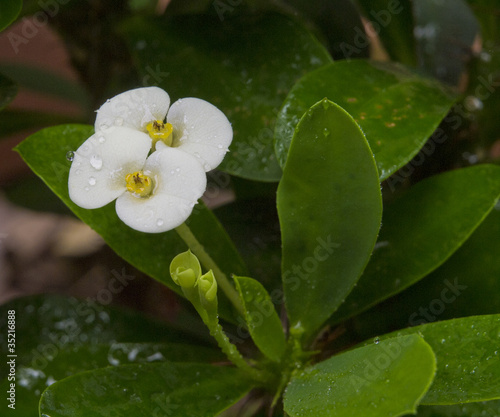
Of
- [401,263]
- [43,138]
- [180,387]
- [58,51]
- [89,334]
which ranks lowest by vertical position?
[58,51]

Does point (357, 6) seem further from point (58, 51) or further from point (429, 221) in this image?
point (58, 51)

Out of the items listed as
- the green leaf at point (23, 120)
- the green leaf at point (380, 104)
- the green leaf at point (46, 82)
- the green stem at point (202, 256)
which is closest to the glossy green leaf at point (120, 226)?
the green stem at point (202, 256)

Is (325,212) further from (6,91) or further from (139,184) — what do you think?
(6,91)

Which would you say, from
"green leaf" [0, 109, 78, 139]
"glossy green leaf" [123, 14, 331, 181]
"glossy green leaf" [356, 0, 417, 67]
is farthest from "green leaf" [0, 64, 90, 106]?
"glossy green leaf" [356, 0, 417, 67]

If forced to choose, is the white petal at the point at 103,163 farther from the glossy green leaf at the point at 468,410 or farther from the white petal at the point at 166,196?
the glossy green leaf at the point at 468,410

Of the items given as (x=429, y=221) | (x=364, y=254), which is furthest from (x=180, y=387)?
(x=429, y=221)

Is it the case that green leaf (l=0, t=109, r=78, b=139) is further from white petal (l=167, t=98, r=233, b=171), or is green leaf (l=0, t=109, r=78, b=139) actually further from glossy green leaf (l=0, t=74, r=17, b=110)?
white petal (l=167, t=98, r=233, b=171)
